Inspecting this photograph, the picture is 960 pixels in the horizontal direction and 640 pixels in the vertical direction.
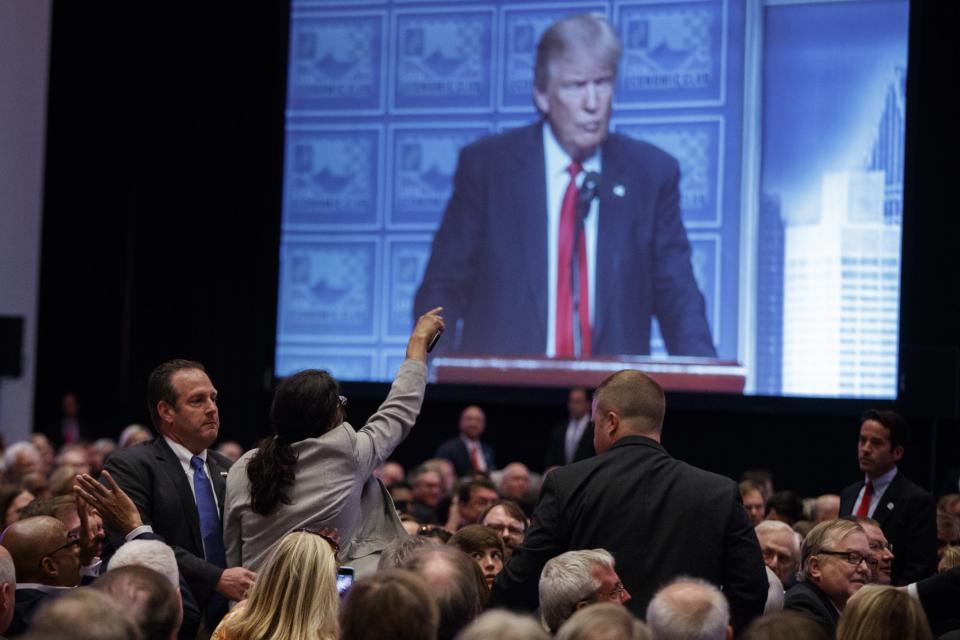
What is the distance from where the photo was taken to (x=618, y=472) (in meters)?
3.31

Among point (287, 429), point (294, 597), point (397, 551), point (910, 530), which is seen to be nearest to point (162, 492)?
point (287, 429)

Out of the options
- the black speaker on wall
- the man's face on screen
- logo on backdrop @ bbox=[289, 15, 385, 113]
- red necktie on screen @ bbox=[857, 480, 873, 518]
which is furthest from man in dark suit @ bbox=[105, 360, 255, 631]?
the black speaker on wall

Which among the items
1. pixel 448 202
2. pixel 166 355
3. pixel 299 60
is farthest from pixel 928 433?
pixel 166 355

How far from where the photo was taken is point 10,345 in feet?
37.0

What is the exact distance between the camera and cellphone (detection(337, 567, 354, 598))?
125 inches

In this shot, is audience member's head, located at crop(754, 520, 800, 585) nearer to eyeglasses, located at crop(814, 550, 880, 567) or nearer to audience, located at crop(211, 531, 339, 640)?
eyeglasses, located at crop(814, 550, 880, 567)

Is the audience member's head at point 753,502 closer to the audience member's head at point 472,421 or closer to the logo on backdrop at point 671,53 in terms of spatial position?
the audience member's head at point 472,421

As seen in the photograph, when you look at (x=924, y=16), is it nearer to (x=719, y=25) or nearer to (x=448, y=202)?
(x=719, y=25)

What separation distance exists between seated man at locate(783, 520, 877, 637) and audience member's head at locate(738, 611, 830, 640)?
5.16ft

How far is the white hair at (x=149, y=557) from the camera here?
2713 millimetres

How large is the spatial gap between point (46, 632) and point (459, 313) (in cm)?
844

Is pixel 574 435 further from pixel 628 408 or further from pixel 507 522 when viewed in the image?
pixel 628 408

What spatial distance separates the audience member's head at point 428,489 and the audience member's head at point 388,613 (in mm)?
4927

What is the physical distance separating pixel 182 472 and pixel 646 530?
53.1 inches
